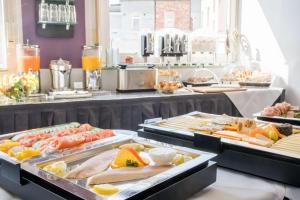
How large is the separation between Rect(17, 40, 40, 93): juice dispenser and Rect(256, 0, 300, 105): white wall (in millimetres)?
2206

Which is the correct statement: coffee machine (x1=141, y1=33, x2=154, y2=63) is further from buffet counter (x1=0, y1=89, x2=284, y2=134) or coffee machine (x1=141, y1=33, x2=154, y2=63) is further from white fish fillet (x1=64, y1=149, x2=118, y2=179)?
white fish fillet (x1=64, y1=149, x2=118, y2=179)

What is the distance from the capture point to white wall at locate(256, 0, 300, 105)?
9.71 ft

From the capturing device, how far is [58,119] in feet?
6.72

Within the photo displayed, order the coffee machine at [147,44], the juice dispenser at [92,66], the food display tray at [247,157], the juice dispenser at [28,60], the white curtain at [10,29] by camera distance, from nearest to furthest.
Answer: the food display tray at [247,157], the juice dispenser at [28,60], the white curtain at [10,29], the juice dispenser at [92,66], the coffee machine at [147,44]

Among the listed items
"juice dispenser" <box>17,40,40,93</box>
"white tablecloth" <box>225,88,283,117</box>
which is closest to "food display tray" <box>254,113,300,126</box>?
"white tablecloth" <box>225,88,283,117</box>

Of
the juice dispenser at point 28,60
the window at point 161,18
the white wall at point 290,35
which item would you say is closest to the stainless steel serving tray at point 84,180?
the juice dispenser at point 28,60

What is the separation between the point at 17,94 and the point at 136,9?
164cm

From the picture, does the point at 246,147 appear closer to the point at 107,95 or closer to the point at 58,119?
the point at 58,119

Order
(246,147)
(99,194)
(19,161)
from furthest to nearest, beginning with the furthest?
(246,147)
(19,161)
(99,194)

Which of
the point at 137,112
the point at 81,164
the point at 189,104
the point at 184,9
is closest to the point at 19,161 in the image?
the point at 81,164

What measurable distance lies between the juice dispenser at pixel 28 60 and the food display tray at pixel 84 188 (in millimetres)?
1584

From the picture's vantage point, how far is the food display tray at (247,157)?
858mm

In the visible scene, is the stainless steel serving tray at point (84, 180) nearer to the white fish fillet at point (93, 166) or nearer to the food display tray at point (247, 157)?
the white fish fillet at point (93, 166)

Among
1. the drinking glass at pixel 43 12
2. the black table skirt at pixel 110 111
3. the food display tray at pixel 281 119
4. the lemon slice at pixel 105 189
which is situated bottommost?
the black table skirt at pixel 110 111
